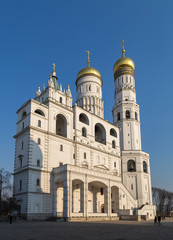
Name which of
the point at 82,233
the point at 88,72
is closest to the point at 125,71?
the point at 88,72

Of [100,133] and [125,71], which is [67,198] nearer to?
[100,133]

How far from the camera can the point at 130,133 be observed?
182ft

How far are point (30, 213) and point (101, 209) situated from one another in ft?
52.1

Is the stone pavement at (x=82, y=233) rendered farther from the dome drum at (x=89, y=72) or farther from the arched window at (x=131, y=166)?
the dome drum at (x=89, y=72)

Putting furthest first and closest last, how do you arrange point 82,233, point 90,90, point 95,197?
point 90,90
point 95,197
point 82,233

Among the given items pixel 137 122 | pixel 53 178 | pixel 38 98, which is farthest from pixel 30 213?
pixel 137 122

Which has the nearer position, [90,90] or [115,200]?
[115,200]

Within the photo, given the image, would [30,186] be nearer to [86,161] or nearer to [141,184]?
[86,161]

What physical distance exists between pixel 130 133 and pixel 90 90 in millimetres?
14133

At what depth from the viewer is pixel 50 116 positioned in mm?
39312

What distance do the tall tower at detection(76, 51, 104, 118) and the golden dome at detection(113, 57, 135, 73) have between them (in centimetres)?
527

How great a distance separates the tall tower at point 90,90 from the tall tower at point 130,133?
4587 mm

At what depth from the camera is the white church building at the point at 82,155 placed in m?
34.8

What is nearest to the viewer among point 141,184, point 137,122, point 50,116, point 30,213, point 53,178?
point 30,213
